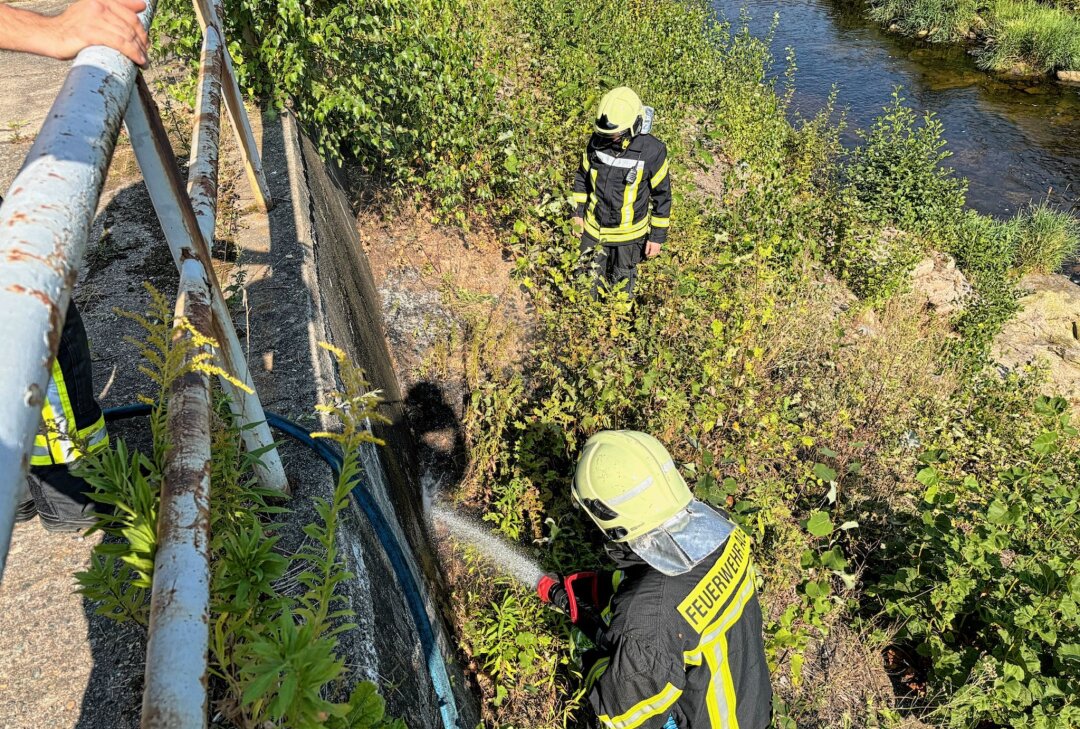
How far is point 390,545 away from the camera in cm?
220

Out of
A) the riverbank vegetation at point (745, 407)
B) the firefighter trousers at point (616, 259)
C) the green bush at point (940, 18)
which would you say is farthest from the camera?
the green bush at point (940, 18)

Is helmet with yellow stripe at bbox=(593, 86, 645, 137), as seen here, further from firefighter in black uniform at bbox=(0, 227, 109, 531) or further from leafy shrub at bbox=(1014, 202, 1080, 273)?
leafy shrub at bbox=(1014, 202, 1080, 273)

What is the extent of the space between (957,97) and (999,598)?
14.6 meters

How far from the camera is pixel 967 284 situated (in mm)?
8078

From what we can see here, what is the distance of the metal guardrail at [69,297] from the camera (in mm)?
599

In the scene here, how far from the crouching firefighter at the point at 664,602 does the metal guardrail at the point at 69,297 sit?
132 cm

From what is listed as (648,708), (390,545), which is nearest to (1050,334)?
(648,708)

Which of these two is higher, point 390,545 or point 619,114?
point 619,114

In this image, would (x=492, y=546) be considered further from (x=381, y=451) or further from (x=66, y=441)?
(x=66, y=441)

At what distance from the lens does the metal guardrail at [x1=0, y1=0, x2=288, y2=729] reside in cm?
60

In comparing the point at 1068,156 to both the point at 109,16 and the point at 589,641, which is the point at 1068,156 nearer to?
the point at 589,641

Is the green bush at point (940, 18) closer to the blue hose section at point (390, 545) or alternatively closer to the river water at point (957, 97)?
the river water at point (957, 97)

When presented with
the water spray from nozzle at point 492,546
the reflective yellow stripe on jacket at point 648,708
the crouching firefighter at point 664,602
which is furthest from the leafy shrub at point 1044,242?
the reflective yellow stripe on jacket at point 648,708

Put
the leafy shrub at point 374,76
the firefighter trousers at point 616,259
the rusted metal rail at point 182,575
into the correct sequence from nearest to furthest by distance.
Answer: the rusted metal rail at point 182,575 < the leafy shrub at point 374,76 < the firefighter trousers at point 616,259
